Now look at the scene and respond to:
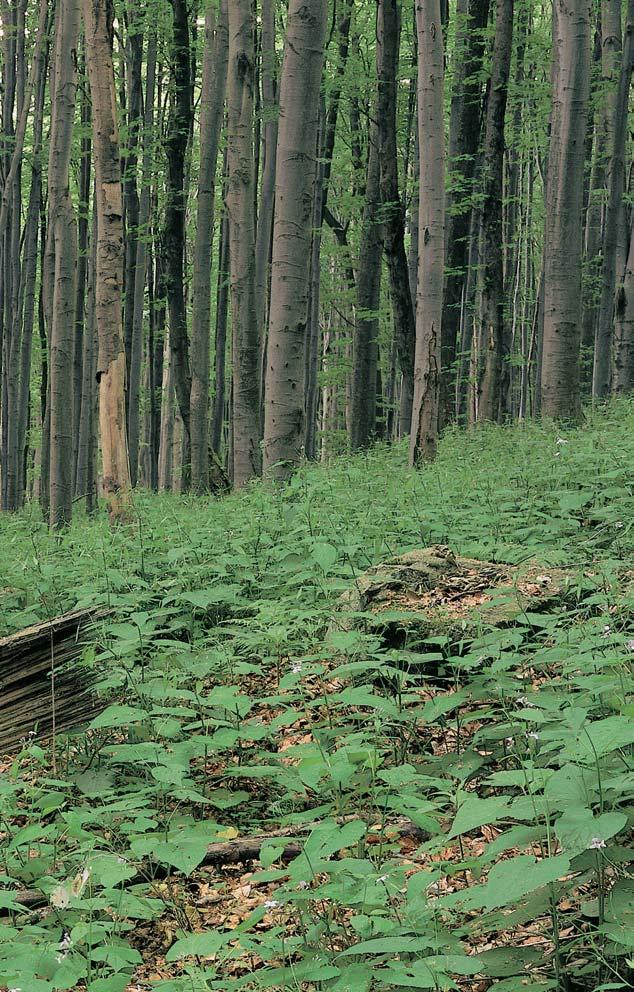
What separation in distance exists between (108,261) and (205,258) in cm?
463

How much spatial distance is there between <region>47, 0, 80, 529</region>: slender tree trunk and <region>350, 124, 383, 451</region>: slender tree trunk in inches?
209

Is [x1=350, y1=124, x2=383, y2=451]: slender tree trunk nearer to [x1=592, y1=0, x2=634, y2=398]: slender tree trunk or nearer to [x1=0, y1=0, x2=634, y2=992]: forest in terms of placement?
[x1=0, y1=0, x2=634, y2=992]: forest

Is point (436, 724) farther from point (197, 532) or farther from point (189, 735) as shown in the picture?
point (197, 532)

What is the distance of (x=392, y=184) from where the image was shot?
12.3 metres

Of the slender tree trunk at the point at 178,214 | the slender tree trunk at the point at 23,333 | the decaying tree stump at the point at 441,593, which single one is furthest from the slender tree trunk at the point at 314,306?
the decaying tree stump at the point at 441,593

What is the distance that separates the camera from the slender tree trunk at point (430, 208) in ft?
28.5

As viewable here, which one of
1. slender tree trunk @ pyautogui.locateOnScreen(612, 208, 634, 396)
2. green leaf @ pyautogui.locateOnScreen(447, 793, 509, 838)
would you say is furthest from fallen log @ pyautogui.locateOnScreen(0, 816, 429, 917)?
slender tree trunk @ pyautogui.locateOnScreen(612, 208, 634, 396)

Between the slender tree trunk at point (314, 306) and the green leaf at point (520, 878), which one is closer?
the green leaf at point (520, 878)

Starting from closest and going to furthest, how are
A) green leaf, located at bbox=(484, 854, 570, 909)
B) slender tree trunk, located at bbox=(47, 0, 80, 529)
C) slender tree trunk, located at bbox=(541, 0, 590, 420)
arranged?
green leaf, located at bbox=(484, 854, 570, 909), slender tree trunk, located at bbox=(47, 0, 80, 529), slender tree trunk, located at bbox=(541, 0, 590, 420)

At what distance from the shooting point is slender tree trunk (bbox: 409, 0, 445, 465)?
8688 millimetres

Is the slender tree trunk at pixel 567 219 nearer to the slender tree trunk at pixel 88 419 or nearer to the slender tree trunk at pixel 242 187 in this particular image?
the slender tree trunk at pixel 242 187

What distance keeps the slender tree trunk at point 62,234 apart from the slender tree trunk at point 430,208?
147 inches

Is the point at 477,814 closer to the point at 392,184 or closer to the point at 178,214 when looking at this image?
the point at 392,184

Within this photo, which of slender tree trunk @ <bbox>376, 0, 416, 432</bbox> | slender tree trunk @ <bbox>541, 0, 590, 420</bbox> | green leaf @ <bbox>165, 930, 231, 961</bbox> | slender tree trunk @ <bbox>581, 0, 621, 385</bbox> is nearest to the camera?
green leaf @ <bbox>165, 930, 231, 961</bbox>
